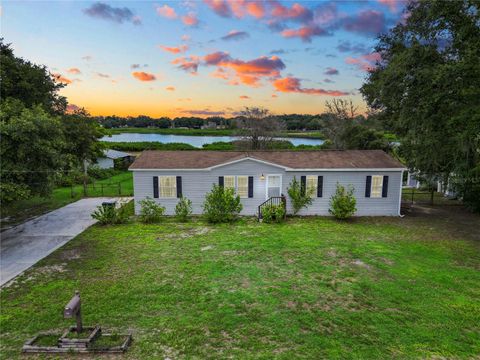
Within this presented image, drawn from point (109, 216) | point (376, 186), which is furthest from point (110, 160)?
point (376, 186)

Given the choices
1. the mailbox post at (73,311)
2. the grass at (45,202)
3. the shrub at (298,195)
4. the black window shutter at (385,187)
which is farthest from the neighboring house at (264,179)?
the mailbox post at (73,311)

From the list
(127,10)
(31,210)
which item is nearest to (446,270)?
(127,10)

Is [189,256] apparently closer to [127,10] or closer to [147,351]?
[147,351]

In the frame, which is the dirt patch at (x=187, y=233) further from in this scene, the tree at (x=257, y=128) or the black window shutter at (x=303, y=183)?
the tree at (x=257, y=128)

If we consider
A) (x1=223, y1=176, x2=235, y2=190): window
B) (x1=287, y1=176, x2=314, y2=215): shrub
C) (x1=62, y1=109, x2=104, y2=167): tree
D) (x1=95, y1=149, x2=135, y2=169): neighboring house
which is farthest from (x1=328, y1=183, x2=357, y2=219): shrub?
(x1=95, y1=149, x2=135, y2=169): neighboring house

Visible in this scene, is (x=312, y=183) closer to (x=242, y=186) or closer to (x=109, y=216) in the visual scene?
(x=242, y=186)

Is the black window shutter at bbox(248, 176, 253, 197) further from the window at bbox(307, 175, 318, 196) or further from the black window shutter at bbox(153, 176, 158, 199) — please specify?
the black window shutter at bbox(153, 176, 158, 199)
